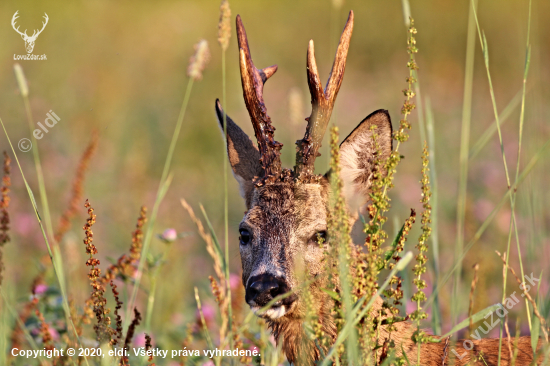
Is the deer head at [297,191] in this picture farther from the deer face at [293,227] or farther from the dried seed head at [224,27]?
the dried seed head at [224,27]

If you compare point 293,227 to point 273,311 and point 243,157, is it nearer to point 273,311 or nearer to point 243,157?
point 273,311

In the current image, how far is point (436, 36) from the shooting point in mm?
13352

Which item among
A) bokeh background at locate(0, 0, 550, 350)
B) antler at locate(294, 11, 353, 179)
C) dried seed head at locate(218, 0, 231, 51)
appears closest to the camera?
dried seed head at locate(218, 0, 231, 51)

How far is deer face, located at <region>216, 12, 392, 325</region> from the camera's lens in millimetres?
3404

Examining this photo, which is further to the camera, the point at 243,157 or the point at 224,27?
the point at 243,157

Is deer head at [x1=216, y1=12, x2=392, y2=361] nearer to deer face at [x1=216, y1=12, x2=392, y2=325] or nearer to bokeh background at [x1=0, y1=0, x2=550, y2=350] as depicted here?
deer face at [x1=216, y1=12, x2=392, y2=325]

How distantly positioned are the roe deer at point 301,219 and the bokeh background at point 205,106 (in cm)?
40

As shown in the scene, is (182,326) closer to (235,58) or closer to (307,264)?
(307,264)

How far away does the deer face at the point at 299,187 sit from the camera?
11.2ft

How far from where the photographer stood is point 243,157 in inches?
173

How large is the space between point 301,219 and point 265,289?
26.5 inches

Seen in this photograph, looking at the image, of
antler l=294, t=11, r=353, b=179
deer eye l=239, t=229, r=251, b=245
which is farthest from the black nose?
antler l=294, t=11, r=353, b=179

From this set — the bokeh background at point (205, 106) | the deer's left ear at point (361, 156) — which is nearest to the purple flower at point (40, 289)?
the bokeh background at point (205, 106)

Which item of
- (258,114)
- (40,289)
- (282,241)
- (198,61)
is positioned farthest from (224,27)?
(40,289)
